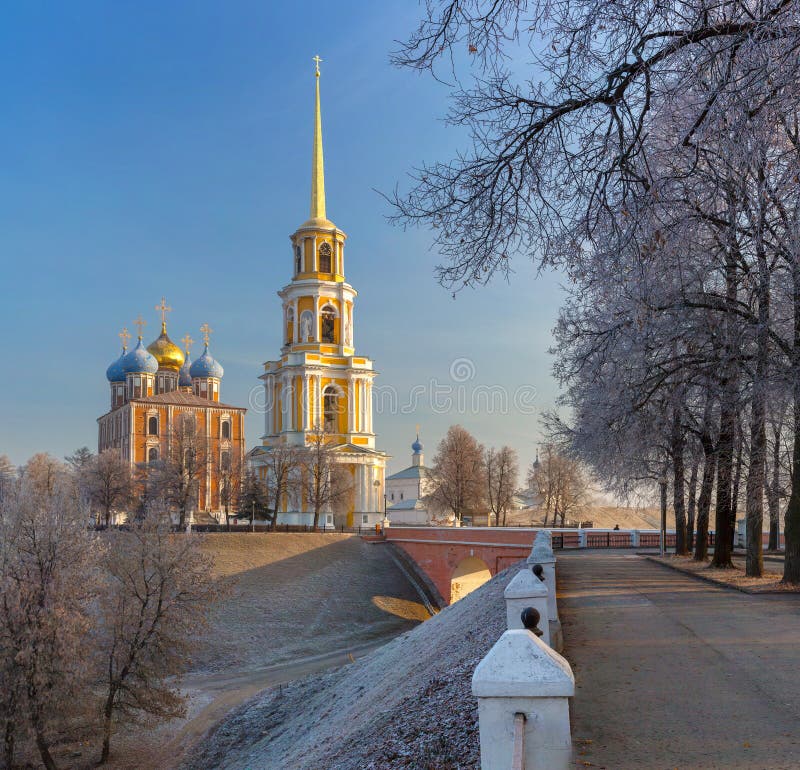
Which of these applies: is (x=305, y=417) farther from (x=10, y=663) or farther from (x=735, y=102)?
(x=735, y=102)

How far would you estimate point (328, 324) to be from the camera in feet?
218

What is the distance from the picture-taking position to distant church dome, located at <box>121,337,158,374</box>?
85625 millimetres

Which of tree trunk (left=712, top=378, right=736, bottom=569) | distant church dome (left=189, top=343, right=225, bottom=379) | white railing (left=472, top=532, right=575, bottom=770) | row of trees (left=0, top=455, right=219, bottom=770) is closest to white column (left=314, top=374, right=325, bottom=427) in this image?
distant church dome (left=189, top=343, right=225, bottom=379)

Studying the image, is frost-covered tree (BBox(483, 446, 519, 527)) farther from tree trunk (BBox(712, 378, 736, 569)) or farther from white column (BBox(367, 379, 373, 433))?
tree trunk (BBox(712, 378, 736, 569))

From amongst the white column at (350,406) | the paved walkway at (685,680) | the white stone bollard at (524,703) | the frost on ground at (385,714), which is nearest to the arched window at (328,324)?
the white column at (350,406)

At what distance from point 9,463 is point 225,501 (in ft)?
97.2

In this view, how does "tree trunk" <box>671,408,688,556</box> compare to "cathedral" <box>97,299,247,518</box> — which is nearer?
"tree trunk" <box>671,408,688,556</box>

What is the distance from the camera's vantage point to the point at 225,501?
59219 millimetres

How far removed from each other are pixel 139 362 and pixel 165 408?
898cm

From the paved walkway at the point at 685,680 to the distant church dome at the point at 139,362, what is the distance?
248 feet

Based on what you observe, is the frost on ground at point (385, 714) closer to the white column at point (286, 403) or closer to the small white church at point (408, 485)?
the white column at point (286, 403)

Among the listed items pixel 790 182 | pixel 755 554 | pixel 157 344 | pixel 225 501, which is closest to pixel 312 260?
pixel 225 501

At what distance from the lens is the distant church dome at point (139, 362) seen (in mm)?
85625

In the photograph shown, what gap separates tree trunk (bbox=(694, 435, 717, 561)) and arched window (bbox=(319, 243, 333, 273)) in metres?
46.3
